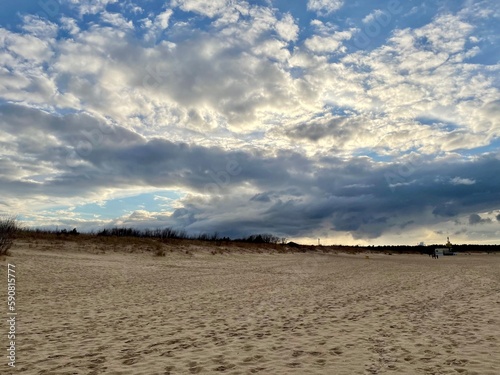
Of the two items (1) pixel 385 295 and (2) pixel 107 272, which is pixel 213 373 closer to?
(1) pixel 385 295

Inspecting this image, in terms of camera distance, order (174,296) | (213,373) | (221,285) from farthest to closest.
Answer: (221,285), (174,296), (213,373)

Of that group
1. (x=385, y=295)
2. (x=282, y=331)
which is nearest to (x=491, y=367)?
(x=282, y=331)

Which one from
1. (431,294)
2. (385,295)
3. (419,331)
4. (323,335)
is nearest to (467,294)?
(431,294)

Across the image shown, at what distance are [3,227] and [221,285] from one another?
72.5 ft

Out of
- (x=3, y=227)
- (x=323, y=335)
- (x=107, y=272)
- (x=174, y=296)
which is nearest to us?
(x=323, y=335)

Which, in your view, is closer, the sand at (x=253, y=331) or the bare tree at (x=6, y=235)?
the sand at (x=253, y=331)

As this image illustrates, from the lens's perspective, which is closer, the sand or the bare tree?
the sand

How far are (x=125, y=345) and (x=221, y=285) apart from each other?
14.6 meters

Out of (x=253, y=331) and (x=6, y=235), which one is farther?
(x=6, y=235)

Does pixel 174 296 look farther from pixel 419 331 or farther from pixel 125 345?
pixel 419 331

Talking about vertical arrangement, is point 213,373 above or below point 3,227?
below

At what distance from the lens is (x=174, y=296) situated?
19.0 metres

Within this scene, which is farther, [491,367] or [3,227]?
[3,227]

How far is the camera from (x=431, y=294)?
2020 centimetres
